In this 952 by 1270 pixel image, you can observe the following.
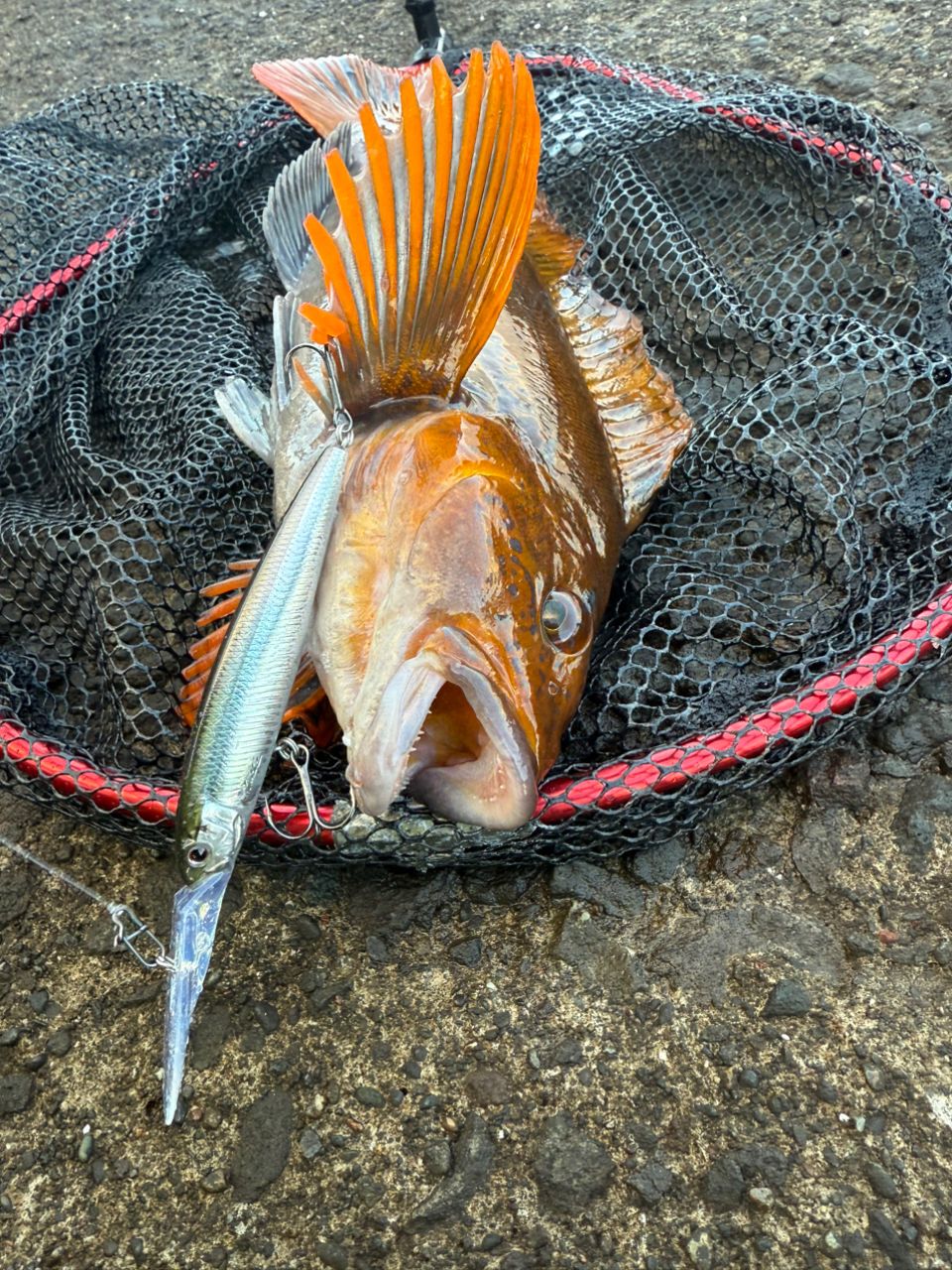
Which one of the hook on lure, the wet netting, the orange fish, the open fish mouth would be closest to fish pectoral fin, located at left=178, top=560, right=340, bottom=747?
the orange fish

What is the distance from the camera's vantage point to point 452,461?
1.80 metres

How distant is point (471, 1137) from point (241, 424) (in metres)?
1.76

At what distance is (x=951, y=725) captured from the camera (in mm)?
2279

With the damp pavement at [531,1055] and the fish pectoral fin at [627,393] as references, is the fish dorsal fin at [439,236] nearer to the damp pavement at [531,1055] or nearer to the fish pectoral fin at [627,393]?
the fish pectoral fin at [627,393]

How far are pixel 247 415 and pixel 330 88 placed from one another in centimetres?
145

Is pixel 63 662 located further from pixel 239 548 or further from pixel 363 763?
pixel 363 763

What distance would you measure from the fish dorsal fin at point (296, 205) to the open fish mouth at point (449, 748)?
176 centimetres

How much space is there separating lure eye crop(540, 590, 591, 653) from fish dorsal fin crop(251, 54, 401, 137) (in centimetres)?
188

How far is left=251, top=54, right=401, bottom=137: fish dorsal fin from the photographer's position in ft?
9.34

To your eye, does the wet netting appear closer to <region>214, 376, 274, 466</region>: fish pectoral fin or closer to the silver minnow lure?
<region>214, 376, 274, 466</region>: fish pectoral fin

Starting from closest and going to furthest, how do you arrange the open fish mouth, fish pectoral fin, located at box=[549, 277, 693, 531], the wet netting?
the open fish mouth
the wet netting
fish pectoral fin, located at box=[549, 277, 693, 531]

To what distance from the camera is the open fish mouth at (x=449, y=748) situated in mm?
1408

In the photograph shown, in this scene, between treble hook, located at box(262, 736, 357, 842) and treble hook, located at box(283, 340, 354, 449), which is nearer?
treble hook, located at box(262, 736, 357, 842)

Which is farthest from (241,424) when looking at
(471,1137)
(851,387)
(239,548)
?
(471,1137)
